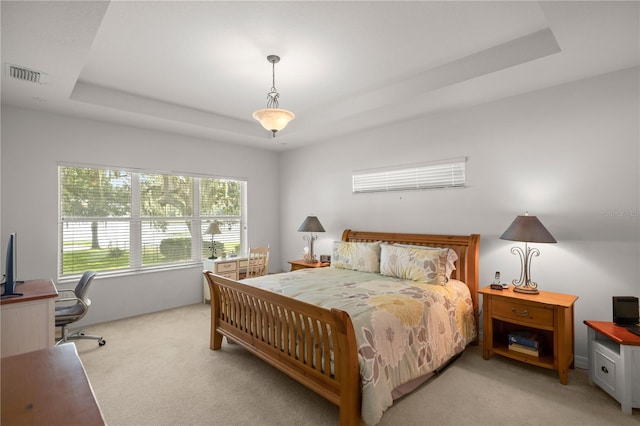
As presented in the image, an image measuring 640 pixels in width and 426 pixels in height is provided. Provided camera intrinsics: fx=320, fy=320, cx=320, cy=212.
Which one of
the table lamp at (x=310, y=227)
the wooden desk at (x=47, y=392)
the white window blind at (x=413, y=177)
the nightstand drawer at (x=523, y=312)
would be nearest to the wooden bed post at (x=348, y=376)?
A: the wooden desk at (x=47, y=392)

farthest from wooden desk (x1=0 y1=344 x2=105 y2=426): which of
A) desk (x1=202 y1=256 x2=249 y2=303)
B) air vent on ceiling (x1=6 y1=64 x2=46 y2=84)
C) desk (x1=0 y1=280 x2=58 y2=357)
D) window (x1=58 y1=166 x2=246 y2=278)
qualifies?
desk (x1=202 y1=256 x2=249 y2=303)

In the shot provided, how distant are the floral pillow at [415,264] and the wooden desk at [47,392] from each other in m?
2.89

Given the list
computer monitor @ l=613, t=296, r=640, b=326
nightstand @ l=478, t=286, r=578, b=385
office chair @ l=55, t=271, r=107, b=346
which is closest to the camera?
computer monitor @ l=613, t=296, r=640, b=326

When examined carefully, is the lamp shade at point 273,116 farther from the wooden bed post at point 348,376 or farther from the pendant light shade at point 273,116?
the wooden bed post at point 348,376

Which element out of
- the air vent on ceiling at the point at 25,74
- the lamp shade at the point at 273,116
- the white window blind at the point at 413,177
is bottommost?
the white window blind at the point at 413,177

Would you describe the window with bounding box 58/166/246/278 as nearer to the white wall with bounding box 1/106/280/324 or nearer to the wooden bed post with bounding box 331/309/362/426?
the white wall with bounding box 1/106/280/324

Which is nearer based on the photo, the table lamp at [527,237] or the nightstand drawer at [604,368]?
the nightstand drawer at [604,368]

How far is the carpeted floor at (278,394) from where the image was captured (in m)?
2.22

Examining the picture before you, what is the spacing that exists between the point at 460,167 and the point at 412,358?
2290 mm

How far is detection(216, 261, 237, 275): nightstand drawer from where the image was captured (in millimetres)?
4816

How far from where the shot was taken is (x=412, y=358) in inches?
96.4

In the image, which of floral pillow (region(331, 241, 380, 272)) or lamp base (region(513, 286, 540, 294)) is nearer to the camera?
lamp base (region(513, 286, 540, 294))

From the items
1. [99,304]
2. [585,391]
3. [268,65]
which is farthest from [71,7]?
[585,391]

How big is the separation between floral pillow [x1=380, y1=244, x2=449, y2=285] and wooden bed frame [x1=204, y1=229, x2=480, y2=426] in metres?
0.41
